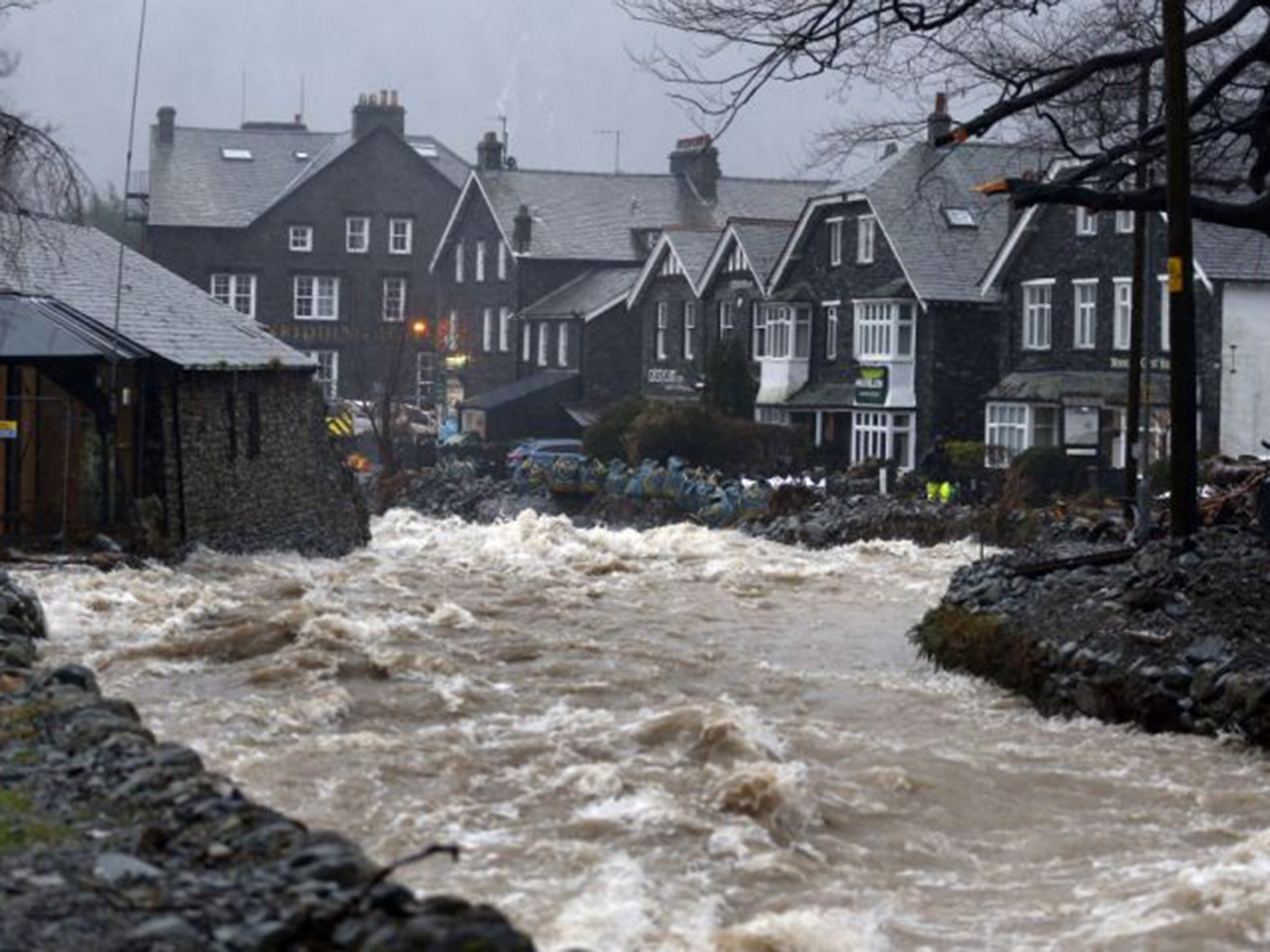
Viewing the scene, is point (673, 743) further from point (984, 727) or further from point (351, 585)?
point (351, 585)

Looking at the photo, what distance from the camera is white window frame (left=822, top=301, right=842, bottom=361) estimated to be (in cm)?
5541

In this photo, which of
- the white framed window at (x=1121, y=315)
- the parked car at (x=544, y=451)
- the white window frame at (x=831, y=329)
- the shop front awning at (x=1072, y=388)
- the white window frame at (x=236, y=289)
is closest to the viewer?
the shop front awning at (x=1072, y=388)

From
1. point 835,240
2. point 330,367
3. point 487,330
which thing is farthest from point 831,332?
point 330,367

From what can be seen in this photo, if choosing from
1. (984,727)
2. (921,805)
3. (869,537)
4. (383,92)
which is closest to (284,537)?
(869,537)

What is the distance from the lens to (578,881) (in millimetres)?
12523

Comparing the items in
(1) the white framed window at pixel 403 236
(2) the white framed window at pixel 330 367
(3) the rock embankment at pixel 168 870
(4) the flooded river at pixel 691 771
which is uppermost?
(1) the white framed window at pixel 403 236

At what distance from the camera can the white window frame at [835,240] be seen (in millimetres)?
55062

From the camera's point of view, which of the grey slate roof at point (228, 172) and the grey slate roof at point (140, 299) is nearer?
the grey slate roof at point (140, 299)

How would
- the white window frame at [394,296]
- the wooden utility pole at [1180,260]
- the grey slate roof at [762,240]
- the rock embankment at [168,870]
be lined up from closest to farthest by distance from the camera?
the rock embankment at [168,870]
the wooden utility pole at [1180,260]
the grey slate roof at [762,240]
the white window frame at [394,296]

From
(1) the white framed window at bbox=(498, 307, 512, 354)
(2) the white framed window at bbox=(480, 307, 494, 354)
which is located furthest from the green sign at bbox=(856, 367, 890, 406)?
(2) the white framed window at bbox=(480, 307, 494, 354)

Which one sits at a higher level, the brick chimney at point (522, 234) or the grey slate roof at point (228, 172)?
the grey slate roof at point (228, 172)

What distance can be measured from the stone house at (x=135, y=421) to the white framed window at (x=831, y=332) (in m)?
22.1

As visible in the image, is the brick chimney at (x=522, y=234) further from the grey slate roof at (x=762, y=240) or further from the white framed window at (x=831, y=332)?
the white framed window at (x=831, y=332)

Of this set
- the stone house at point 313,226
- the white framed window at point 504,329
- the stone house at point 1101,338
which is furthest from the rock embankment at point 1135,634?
the stone house at point 313,226
